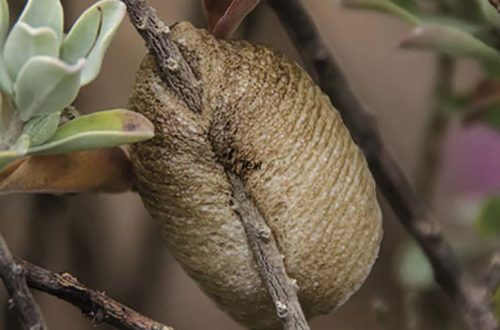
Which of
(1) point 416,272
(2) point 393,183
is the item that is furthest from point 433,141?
(2) point 393,183

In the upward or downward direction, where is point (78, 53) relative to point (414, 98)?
upward

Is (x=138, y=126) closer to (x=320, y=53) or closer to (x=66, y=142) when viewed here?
(x=66, y=142)

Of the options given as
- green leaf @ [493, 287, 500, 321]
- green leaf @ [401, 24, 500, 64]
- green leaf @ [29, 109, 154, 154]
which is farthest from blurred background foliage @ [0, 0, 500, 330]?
green leaf @ [29, 109, 154, 154]

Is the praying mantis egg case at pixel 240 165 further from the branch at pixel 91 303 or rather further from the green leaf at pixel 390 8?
the green leaf at pixel 390 8

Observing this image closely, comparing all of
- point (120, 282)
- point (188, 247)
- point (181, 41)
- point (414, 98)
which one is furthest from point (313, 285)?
point (414, 98)

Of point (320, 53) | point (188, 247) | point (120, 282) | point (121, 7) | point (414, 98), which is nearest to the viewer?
point (121, 7)

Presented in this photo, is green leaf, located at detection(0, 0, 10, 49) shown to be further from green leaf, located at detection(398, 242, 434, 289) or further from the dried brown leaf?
green leaf, located at detection(398, 242, 434, 289)
